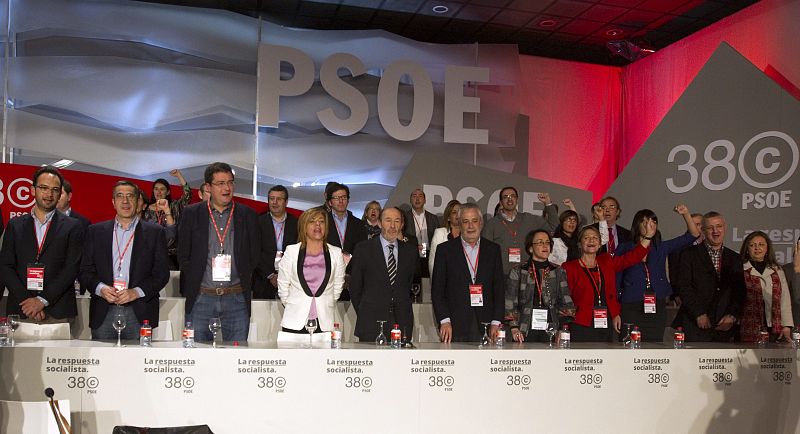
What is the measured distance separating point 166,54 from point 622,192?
18.5ft

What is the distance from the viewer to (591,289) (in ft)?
16.1

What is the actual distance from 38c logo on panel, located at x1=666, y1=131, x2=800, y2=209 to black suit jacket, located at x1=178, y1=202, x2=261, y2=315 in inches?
219

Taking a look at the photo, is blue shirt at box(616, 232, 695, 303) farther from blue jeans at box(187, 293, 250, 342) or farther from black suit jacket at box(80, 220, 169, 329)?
black suit jacket at box(80, 220, 169, 329)

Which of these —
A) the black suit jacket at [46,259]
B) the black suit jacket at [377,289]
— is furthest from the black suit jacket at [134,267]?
the black suit jacket at [377,289]

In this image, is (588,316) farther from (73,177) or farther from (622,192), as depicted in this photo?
(73,177)

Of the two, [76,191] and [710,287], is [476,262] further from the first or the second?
[76,191]

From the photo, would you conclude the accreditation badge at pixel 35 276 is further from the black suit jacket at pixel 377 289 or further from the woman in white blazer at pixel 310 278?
the black suit jacket at pixel 377 289

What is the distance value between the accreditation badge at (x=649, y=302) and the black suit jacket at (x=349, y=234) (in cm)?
215

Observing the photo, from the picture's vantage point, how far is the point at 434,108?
385 inches

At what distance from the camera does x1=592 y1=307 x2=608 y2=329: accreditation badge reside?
463 cm

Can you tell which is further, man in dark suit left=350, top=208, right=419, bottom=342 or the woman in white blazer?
man in dark suit left=350, top=208, right=419, bottom=342

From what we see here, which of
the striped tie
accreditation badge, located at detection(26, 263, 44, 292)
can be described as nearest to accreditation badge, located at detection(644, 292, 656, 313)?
the striped tie

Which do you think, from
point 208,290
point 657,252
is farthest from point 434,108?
point 208,290

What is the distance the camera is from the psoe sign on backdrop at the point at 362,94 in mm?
9102
